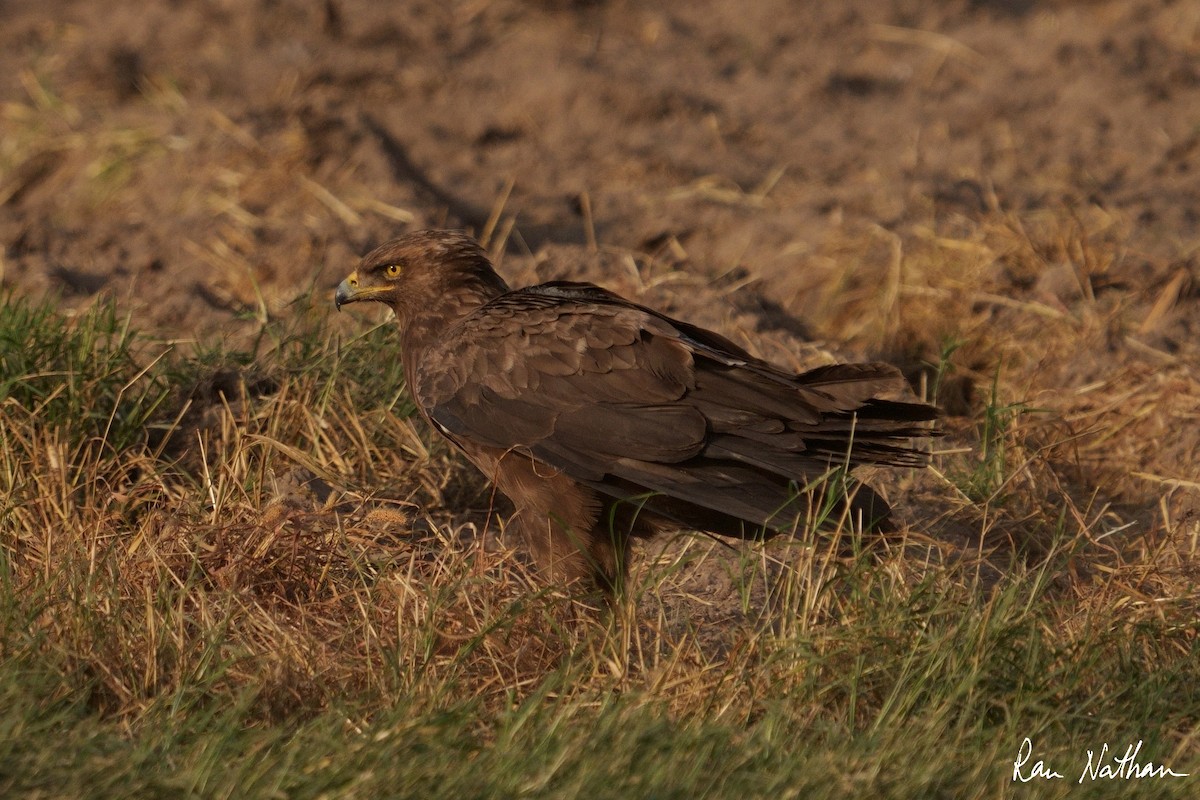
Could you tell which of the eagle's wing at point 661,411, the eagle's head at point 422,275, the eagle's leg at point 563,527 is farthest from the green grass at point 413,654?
the eagle's head at point 422,275

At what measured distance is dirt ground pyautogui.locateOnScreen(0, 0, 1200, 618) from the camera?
23.5 ft

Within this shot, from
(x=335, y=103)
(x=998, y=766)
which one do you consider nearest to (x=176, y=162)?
(x=335, y=103)

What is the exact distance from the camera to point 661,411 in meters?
4.80

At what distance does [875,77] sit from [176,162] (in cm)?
447

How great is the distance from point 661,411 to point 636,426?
0.09 metres

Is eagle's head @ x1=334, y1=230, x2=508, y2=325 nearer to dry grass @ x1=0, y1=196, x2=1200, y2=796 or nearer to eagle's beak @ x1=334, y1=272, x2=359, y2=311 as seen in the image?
eagle's beak @ x1=334, y1=272, x2=359, y2=311

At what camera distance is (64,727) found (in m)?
3.83

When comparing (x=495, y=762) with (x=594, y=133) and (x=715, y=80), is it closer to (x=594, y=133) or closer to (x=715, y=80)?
(x=594, y=133)

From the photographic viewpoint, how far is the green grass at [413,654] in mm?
3660

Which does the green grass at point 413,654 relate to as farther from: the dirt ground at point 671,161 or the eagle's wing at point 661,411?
the dirt ground at point 671,161

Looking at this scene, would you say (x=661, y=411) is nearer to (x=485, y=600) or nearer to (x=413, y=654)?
(x=485, y=600)
